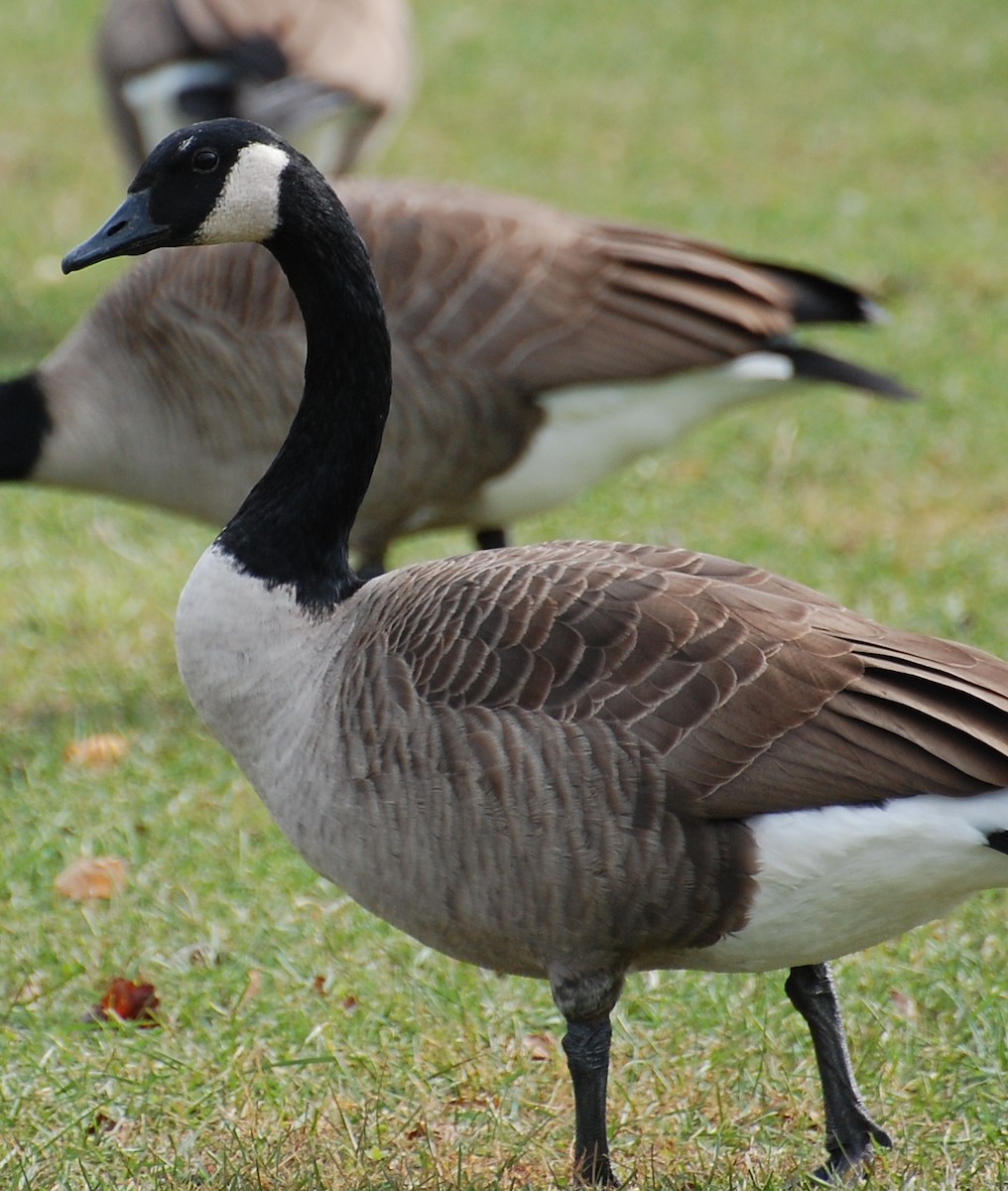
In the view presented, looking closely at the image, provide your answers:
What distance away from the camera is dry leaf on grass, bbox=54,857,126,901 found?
3.92 m

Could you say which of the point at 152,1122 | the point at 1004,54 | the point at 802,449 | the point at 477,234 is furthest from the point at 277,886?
the point at 1004,54

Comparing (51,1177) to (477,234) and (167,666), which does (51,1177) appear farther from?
(477,234)

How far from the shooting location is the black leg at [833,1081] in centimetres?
292

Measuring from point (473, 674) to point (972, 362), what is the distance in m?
5.08

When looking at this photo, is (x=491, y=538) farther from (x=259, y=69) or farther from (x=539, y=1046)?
(x=259, y=69)

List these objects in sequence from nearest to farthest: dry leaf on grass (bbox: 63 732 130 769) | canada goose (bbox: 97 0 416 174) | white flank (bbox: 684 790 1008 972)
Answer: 1. white flank (bbox: 684 790 1008 972)
2. dry leaf on grass (bbox: 63 732 130 769)
3. canada goose (bbox: 97 0 416 174)

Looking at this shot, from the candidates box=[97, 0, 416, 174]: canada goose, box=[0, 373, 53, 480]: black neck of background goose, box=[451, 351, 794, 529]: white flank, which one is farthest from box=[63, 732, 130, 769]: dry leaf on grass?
box=[97, 0, 416, 174]: canada goose

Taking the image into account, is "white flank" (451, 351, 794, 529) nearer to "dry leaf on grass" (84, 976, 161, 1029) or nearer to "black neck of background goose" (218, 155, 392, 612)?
"black neck of background goose" (218, 155, 392, 612)

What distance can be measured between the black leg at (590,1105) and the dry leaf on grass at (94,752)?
213 cm

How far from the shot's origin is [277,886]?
399 cm

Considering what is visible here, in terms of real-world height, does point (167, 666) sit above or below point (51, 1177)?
below

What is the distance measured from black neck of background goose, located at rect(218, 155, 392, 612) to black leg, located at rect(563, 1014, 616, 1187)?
0.91 meters

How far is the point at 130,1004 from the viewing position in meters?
3.47

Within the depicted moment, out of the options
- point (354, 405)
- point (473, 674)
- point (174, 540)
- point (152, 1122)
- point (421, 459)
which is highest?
point (354, 405)
